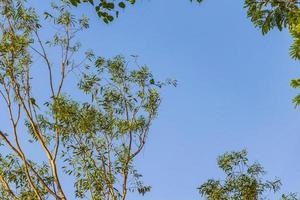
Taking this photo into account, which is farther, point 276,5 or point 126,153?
point 126,153

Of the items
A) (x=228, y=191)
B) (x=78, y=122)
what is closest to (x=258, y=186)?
(x=228, y=191)

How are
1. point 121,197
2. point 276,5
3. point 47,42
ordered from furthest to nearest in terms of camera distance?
1. point 47,42
2. point 121,197
3. point 276,5

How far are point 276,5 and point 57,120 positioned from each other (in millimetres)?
8773

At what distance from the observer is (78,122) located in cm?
1802

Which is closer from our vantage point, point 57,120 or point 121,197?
point 121,197

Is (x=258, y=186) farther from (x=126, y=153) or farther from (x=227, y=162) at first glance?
(x=126, y=153)

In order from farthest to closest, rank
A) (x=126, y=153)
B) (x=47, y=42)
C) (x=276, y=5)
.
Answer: (x=47, y=42), (x=126, y=153), (x=276, y=5)

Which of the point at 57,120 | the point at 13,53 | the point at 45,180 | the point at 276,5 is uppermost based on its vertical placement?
the point at 13,53

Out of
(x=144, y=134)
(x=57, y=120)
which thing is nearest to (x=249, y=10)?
(x=144, y=134)

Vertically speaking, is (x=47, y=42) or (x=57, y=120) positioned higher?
(x=47, y=42)

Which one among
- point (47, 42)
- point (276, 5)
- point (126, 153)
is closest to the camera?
point (276, 5)

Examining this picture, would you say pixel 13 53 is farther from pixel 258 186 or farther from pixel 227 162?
pixel 258 186

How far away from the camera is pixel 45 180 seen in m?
17.9

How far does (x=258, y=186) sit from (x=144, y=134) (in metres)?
4.83
